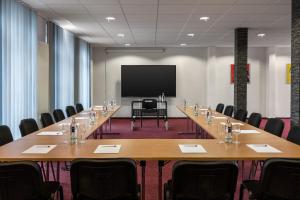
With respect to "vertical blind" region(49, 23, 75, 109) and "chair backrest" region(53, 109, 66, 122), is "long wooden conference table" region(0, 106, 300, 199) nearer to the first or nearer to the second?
"chair backrest" region(53, 109, 66, 122)

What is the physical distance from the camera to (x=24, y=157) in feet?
9.68

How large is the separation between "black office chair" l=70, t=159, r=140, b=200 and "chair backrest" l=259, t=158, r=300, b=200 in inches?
38.3

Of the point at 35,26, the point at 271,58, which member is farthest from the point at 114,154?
the point at 271,58

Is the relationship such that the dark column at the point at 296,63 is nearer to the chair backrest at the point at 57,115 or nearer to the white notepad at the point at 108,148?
the white notepad at the point at 108,148

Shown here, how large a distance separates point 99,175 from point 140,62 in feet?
36.0

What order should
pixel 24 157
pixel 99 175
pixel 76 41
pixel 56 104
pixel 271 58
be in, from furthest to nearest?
pixel 271 58, pixel 76 41, pixel 56 104, pixel 24 157, pixel 99 175

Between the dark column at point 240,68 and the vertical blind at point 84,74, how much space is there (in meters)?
4.97

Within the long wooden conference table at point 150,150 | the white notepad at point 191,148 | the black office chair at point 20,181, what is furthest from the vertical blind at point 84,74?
the black office chair at point 20,181

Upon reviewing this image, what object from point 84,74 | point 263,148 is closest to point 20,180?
point 263,148

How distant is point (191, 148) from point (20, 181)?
1638 mm

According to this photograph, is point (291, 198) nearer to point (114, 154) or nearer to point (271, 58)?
point (114, 154)

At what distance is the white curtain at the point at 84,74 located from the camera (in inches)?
431

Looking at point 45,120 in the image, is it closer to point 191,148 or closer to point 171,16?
point 191,148

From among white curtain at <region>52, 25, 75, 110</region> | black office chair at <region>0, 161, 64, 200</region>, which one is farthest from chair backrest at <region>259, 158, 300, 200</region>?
white curtain at <region>52, 25, 75, 110</region>
